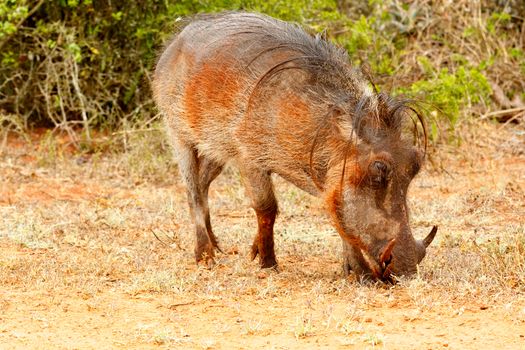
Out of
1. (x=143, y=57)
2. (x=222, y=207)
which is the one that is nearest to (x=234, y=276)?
(x=222, y=207)

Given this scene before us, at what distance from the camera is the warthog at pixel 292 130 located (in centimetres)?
492

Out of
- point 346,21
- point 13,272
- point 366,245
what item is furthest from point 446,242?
point 346,21

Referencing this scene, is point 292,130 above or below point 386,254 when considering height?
above

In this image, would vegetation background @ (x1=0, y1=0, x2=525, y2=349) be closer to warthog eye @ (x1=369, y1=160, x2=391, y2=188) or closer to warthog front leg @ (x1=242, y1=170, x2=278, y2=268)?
warthog front leg @ (x1=242, y1=170, x2=278, y2=268)

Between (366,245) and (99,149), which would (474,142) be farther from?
(366,245)

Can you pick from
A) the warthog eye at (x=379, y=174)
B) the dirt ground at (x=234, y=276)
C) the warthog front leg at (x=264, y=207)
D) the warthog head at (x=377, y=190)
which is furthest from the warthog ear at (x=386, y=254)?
the warthog front leg at (x=264, y=207)

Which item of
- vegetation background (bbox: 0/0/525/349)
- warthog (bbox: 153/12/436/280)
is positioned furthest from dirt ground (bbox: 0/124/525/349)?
warthog (bbox: 153/12/436/280)

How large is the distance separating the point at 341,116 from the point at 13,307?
189cm

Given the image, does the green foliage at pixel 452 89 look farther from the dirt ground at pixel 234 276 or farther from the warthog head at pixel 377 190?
the warthog head at pixel 377 190

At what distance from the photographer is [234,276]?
5.45 metres

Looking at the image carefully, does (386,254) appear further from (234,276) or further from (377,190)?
(234,276)

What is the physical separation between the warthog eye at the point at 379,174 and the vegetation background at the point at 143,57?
4.10 metres

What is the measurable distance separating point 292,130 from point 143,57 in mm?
5247

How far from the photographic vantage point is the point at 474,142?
30.7 feet
